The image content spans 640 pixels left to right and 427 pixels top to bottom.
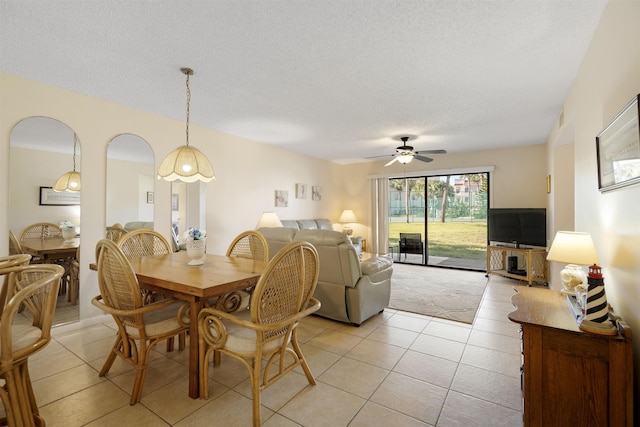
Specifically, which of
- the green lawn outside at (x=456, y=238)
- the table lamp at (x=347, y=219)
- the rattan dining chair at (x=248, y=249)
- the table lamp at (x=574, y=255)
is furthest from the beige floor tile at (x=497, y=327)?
the table lamp at (x=347, y=219)

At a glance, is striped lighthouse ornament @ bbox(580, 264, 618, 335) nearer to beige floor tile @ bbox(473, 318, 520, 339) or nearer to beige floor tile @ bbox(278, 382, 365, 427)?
beige floor tile @ bbox(278, 382, 365, 427)

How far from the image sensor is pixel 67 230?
307 cm

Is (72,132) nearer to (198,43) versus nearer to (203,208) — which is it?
(203,208)

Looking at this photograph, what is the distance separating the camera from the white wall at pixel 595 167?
1.39 m

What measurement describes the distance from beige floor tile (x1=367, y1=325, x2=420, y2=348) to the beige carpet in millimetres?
636

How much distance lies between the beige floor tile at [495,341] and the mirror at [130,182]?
3.89 meters

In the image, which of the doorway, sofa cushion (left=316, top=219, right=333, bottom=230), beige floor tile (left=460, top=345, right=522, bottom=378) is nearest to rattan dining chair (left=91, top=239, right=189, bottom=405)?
beige floor tile (left=460, top=345, right=522, bottom=378)

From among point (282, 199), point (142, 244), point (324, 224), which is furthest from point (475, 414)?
point (324, 224)

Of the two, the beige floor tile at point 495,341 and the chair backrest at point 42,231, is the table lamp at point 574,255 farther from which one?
the chair backrest at point 42,231

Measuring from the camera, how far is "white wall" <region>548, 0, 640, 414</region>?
54.7 inches

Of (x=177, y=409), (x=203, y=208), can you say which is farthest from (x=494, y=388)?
(x=203, y=208)

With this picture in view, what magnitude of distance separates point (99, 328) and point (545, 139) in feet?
22.6

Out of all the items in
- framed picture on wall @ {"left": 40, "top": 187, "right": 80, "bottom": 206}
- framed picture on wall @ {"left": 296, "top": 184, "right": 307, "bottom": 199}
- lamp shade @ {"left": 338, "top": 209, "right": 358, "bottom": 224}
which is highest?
framed picture on wall @ {"left": 296, "top": 184, "right": 307, "bottom": 199}

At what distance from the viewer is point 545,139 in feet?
16.4
